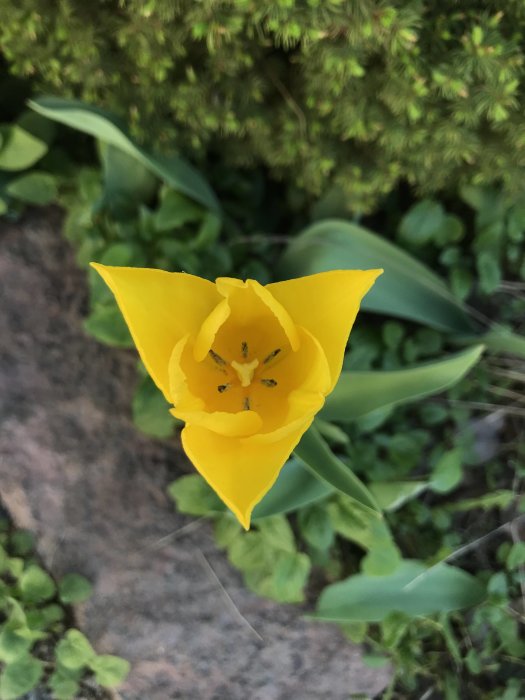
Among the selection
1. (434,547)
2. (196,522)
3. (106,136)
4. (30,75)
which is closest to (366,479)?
(434,547)

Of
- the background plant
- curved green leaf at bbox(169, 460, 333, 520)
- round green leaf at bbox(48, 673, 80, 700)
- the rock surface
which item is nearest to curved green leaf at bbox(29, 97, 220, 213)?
the background plant

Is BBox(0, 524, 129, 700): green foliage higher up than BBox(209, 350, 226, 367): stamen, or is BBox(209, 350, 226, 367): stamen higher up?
BBox(209, 350, 226, 367): stamen

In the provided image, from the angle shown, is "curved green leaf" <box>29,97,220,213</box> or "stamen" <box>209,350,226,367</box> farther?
"curved green leaf" <box>29,97,220,213</box>

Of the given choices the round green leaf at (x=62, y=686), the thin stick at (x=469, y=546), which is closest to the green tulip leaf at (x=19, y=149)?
the round green leaf at (x=62, y=686)

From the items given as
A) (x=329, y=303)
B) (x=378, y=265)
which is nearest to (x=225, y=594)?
(x=378, y=265)

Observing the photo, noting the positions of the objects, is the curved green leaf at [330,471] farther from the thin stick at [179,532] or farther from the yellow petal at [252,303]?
the thin stick at [179,532]

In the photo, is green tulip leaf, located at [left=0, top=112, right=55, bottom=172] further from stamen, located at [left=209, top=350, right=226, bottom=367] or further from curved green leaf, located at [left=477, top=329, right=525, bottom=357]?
curved green leaf, located at [left=477, top=329, right=525, bottom=357]

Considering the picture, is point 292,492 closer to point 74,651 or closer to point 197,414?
point 197,414

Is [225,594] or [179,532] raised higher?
[179,532]
